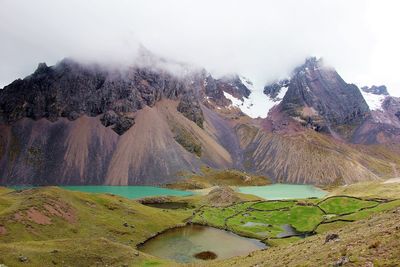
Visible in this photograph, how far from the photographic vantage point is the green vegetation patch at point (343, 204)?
306 feet

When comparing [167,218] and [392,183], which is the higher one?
[392,183]

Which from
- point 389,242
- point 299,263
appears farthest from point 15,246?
point 389,242

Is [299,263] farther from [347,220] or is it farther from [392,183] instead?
[392,183]

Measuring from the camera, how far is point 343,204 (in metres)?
98.4

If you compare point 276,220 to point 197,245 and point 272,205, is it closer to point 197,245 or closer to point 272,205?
point 272,205

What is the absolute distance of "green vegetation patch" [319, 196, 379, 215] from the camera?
9319 centimetres

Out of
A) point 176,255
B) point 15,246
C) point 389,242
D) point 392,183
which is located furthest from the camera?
point 392,183

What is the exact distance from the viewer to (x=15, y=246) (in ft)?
161

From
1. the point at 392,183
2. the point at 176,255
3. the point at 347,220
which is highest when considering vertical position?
the point at 392,183

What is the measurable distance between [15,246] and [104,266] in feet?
35.2

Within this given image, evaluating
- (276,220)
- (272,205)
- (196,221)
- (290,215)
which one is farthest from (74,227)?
(272,205)

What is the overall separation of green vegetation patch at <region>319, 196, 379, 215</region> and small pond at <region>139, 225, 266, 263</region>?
2297 centimetres

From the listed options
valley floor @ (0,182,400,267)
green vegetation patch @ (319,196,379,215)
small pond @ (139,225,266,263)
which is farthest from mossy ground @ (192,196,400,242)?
small pond @ (139,225,266,263)

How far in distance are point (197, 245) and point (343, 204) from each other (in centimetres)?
4026
